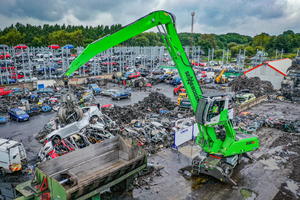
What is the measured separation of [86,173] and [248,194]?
22.4 ft

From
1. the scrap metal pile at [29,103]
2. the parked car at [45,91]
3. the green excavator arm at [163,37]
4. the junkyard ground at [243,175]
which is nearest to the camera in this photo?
the green excavator arm at [163,37]

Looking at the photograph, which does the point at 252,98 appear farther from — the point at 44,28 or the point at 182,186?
the point at 44,28

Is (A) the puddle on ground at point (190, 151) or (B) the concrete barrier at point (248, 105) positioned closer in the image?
(A) the puddle on ground at point (190, 151)

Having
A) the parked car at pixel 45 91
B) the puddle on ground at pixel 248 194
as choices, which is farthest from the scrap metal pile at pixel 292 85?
the parked car at pixel 45 91

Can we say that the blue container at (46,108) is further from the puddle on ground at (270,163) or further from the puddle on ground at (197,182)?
the puddle on ground at (270,163)

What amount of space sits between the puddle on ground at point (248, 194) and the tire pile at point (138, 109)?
34.1 ft

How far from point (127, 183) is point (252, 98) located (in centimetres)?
2100

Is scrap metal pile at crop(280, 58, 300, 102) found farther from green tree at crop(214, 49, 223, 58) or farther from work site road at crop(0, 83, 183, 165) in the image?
green tree at crop(214, 49, 223, 58)

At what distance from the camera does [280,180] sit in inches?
413

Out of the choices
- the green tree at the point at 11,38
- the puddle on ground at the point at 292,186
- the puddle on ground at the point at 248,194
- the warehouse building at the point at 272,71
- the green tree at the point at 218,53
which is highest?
the green tree at the point at 11,38

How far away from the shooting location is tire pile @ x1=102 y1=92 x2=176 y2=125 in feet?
60.7

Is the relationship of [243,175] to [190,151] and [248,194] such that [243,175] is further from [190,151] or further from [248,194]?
[190,151]

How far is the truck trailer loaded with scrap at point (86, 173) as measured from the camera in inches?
275

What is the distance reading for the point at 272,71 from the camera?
112ft
